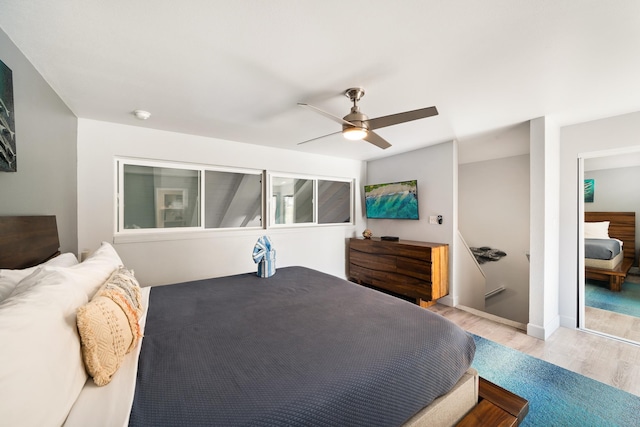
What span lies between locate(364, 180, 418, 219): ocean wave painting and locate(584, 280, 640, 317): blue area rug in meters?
2.62

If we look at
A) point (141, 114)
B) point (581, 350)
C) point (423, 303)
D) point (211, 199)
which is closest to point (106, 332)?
point (141, 114)

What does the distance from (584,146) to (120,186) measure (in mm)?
5224

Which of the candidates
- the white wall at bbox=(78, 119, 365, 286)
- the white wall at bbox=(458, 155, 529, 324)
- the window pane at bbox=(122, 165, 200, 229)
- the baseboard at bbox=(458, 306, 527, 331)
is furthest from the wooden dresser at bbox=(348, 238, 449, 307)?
the window pane at bbox=(122, 165, 200, 229)

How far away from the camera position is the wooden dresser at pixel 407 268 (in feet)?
10.9

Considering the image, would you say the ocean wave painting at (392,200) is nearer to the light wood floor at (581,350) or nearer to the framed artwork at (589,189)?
the light wood floor at (581,350)

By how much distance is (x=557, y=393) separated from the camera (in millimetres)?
1844

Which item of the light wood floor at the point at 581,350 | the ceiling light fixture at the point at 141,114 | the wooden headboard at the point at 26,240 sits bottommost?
the light wood floor at the point at 581,350

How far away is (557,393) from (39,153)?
4.10 metres

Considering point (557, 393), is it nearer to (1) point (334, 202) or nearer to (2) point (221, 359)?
(2) point (221, 359)

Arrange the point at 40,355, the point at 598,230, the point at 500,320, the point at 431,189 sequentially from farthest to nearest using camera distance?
the point at 598,230
the point at 431,189
the point at 500,320
the point at 40,355

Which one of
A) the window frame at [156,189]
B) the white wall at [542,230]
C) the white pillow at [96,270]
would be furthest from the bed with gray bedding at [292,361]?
the white wall at [542,230]

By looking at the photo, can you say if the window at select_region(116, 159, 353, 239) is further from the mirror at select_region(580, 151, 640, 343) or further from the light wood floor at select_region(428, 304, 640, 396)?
the mirror at select_region(580, 151, 640, 343)

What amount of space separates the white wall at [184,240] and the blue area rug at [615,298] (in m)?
3.65

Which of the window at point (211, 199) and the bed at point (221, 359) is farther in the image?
the window at point (211, 199)
